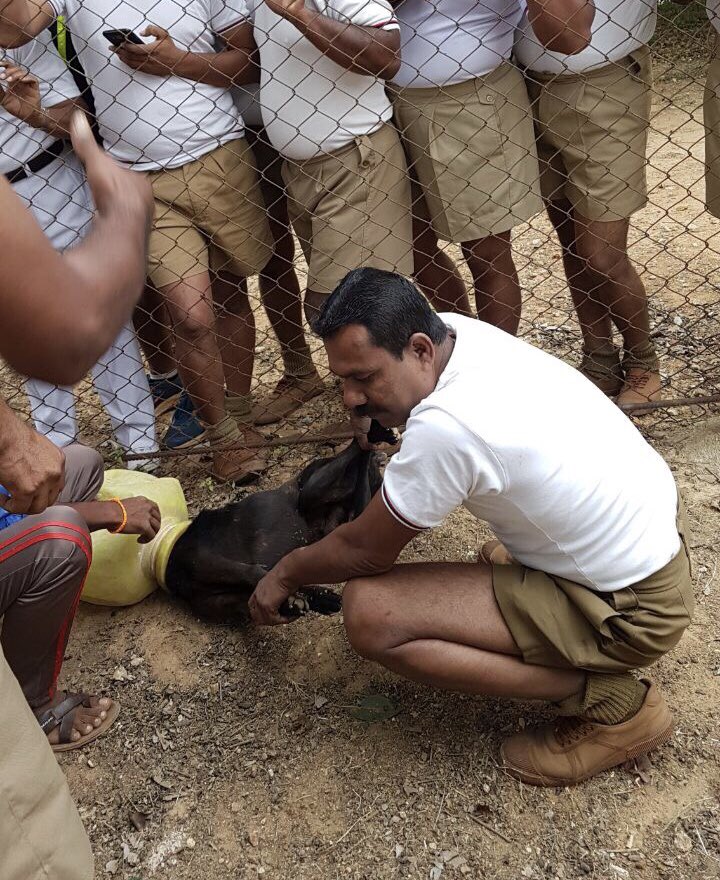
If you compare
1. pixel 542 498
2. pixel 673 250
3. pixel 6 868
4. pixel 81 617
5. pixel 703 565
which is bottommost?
pixel 673 250

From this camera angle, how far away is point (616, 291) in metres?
3.13

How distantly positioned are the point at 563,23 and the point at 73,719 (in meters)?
2.38

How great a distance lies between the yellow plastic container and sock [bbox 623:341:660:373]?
171cm

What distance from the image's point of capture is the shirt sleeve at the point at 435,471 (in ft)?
5.83

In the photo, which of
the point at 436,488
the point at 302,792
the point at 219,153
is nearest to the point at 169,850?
the point at 302,792

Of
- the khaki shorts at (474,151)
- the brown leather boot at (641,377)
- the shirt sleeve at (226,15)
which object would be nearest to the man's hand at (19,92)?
the shirt sleeve at (226,15)

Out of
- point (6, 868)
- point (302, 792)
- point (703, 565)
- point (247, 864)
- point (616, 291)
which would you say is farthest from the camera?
point (616, 291)

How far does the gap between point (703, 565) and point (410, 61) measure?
5.86 ft

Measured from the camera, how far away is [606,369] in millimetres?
3350

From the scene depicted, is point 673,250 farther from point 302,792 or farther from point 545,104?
point 302,792

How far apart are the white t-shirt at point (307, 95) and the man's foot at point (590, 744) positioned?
1.86m

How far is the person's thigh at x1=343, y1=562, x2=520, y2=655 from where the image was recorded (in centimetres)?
198

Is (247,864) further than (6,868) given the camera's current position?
Yes

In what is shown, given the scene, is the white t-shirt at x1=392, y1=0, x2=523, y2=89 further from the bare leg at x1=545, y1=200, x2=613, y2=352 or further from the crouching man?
the crouching man
